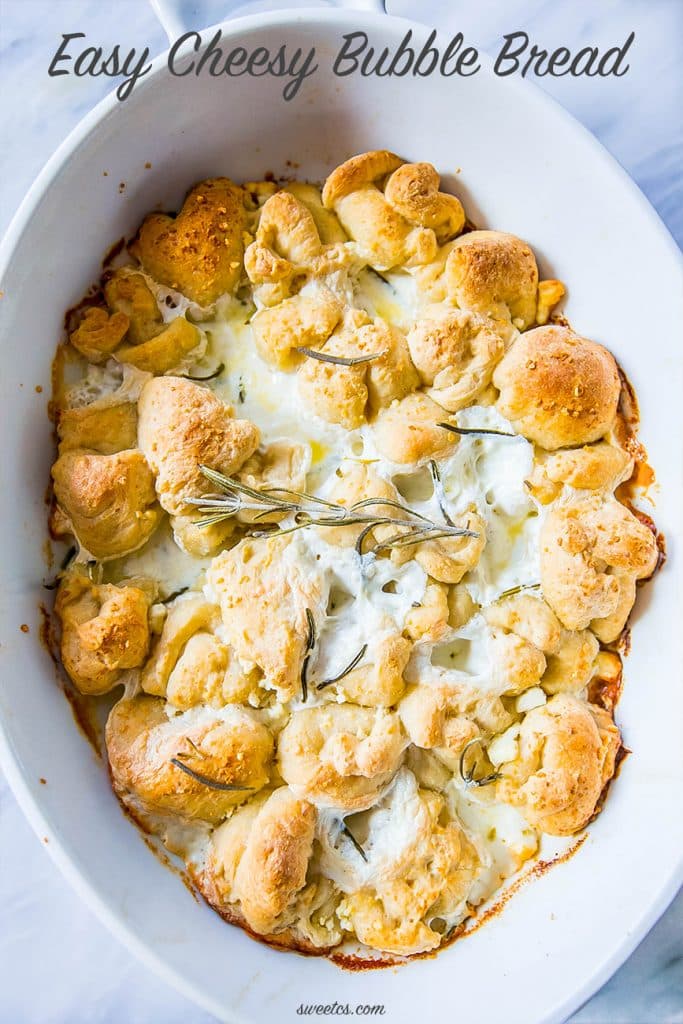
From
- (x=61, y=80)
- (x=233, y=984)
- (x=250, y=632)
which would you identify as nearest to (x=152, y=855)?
(x=233, y=984)

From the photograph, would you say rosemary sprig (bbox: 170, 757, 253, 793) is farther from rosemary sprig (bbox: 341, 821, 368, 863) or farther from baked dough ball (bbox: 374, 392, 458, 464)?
baked dough ball (bbox: 374, 392, 458, 464)

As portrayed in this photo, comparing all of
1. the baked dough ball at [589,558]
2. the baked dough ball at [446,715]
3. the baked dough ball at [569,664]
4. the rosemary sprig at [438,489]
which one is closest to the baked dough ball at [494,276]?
the rosemary sprig at [438,489]

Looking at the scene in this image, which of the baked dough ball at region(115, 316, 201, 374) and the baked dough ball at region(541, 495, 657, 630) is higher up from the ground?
the baked dough ball at region(115, 316, 201, 374)

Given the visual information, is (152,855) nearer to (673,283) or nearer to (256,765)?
(256,765)

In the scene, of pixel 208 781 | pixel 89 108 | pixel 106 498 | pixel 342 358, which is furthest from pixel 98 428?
pixel 89 108

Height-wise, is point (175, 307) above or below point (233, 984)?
above

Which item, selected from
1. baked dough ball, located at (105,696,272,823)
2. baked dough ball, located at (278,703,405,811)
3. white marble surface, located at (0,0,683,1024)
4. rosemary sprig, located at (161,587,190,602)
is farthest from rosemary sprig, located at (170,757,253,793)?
white marble surface, located at (0,0,683,1024)
